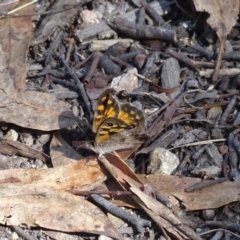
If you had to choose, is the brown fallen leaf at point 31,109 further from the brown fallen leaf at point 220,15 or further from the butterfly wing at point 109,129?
the brown fallen leaf at point 220,15

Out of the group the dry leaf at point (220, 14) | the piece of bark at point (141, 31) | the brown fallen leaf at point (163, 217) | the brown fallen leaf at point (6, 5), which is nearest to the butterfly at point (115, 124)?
the brown fallen leaf at point (163, 217)

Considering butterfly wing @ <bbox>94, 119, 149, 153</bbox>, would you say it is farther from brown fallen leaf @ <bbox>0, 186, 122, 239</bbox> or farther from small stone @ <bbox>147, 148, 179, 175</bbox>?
brown fallen leaf @ <bbox>0, 186, 122, 239</bbox>

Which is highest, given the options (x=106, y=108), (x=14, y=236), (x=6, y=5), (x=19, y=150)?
(x=6, y=5)

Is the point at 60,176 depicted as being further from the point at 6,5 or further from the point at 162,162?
the point at 6,5

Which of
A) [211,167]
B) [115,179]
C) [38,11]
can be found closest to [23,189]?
[115,179]

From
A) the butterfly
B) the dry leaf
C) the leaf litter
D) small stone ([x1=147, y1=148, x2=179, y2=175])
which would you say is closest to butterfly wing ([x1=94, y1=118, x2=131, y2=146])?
the butterfly

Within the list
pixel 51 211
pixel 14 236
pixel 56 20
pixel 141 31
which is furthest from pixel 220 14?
pixel 14 236
